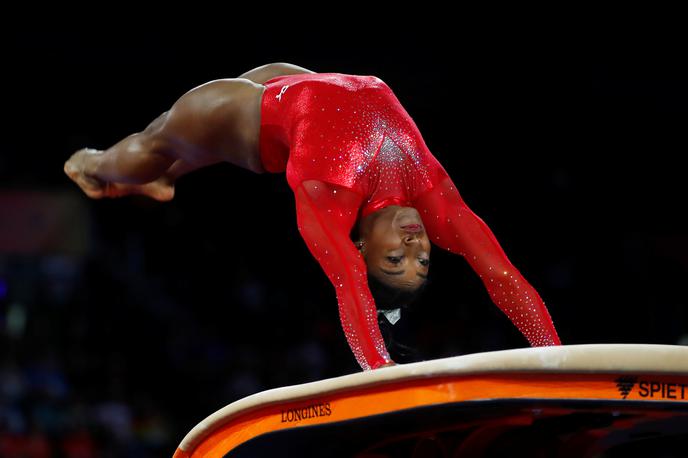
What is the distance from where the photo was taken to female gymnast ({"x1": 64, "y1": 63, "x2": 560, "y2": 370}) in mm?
2676

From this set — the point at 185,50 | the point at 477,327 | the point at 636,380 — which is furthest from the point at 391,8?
the point at 636,380

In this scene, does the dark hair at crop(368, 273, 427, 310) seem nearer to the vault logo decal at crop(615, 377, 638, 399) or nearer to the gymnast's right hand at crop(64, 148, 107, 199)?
the vault logo decal at crop(615, 377, 638, 399)

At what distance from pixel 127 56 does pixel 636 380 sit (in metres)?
5.83

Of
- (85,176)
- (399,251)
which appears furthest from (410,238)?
(85,176)

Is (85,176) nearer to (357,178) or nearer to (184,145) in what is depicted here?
(184,145)

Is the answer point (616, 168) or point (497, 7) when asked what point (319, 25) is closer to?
point (497, 7)

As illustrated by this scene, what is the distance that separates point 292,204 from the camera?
7.61 meters

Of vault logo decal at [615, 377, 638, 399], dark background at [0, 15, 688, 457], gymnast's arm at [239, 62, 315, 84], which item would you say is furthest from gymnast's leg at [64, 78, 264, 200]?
dark background at [0, 15, 688, 457]

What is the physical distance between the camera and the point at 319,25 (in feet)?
23.4

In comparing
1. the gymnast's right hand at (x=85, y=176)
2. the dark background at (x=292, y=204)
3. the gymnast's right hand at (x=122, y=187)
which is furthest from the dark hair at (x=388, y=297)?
the dark background at (x=292, y=204)

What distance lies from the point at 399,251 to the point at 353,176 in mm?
276

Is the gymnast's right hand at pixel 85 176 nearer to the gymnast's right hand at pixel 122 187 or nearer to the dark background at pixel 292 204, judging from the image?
the gymnast's right hand at pixel 122 187

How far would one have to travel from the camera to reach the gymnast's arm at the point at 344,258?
2477 mm

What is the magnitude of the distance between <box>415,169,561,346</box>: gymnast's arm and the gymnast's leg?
0.63 m
